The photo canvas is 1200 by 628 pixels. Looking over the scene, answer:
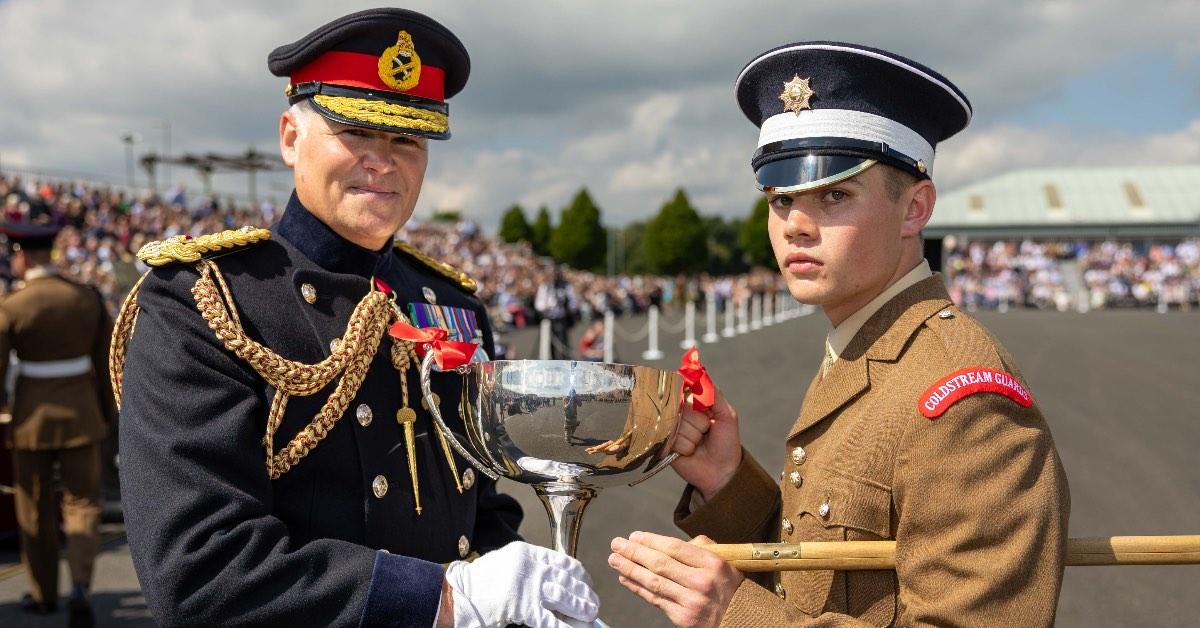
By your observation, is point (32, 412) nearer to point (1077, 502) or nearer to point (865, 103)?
point (865, 103)

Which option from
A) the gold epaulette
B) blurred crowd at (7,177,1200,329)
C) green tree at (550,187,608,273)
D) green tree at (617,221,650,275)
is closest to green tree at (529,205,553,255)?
green tree at (550,187,608,273)

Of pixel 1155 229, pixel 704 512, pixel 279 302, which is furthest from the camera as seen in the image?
pixel 1155 229

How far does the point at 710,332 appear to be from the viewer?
2448 cm

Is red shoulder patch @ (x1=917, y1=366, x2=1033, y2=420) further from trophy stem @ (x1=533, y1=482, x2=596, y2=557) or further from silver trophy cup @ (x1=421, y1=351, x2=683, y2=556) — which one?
trophy stem @ (x1=533, y1=482, x2=596, y2=557)

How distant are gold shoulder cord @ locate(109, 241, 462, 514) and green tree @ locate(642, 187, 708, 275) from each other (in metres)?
80.3

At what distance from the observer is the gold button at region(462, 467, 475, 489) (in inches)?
109

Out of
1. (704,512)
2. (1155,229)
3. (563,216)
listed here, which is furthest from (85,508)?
(563,216)

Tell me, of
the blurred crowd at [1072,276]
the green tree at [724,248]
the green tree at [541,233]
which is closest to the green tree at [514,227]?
the green tree at [541,233]

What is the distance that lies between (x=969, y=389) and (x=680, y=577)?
29.1 inches

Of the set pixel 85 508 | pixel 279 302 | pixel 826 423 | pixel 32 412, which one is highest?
pixel 279 302

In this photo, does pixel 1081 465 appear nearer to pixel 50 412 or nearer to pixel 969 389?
pixel 969 389

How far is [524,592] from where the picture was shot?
2070mm

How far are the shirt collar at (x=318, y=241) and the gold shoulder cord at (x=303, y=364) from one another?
133 millimetres

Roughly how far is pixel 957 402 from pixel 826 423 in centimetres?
45
